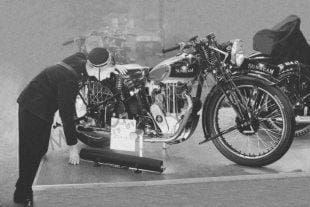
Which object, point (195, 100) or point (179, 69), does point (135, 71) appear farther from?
point (195, 100)

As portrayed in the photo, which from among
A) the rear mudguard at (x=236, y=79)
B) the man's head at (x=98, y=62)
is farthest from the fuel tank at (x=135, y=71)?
the rear mudguard at (x=236, y=79)

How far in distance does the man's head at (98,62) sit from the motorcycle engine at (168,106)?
1.49 ft

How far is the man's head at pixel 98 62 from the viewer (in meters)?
3.69

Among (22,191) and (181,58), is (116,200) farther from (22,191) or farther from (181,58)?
(181,58)

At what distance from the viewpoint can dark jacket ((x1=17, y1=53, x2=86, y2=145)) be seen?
306 centimetres

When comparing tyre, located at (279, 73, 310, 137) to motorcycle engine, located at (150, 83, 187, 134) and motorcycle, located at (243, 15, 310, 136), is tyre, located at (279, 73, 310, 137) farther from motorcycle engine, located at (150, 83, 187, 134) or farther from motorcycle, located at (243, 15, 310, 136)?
motorcycle engine, located at (150, 83, 187, 134)

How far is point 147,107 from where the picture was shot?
12.5 ft

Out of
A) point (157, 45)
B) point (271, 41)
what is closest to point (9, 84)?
point (157, 45)

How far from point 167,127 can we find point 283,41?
1250mm

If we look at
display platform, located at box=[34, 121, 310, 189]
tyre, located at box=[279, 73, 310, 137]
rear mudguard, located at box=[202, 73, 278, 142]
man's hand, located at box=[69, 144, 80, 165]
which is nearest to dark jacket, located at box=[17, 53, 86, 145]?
man's hand, located at box=[69, 144, 80, 165]

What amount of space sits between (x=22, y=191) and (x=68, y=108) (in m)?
0.63

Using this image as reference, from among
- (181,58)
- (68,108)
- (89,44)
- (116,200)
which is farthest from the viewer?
(89,44)


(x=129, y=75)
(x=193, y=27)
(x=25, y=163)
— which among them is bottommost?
(x=25, y=163)

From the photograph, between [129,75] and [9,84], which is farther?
[9,84]
